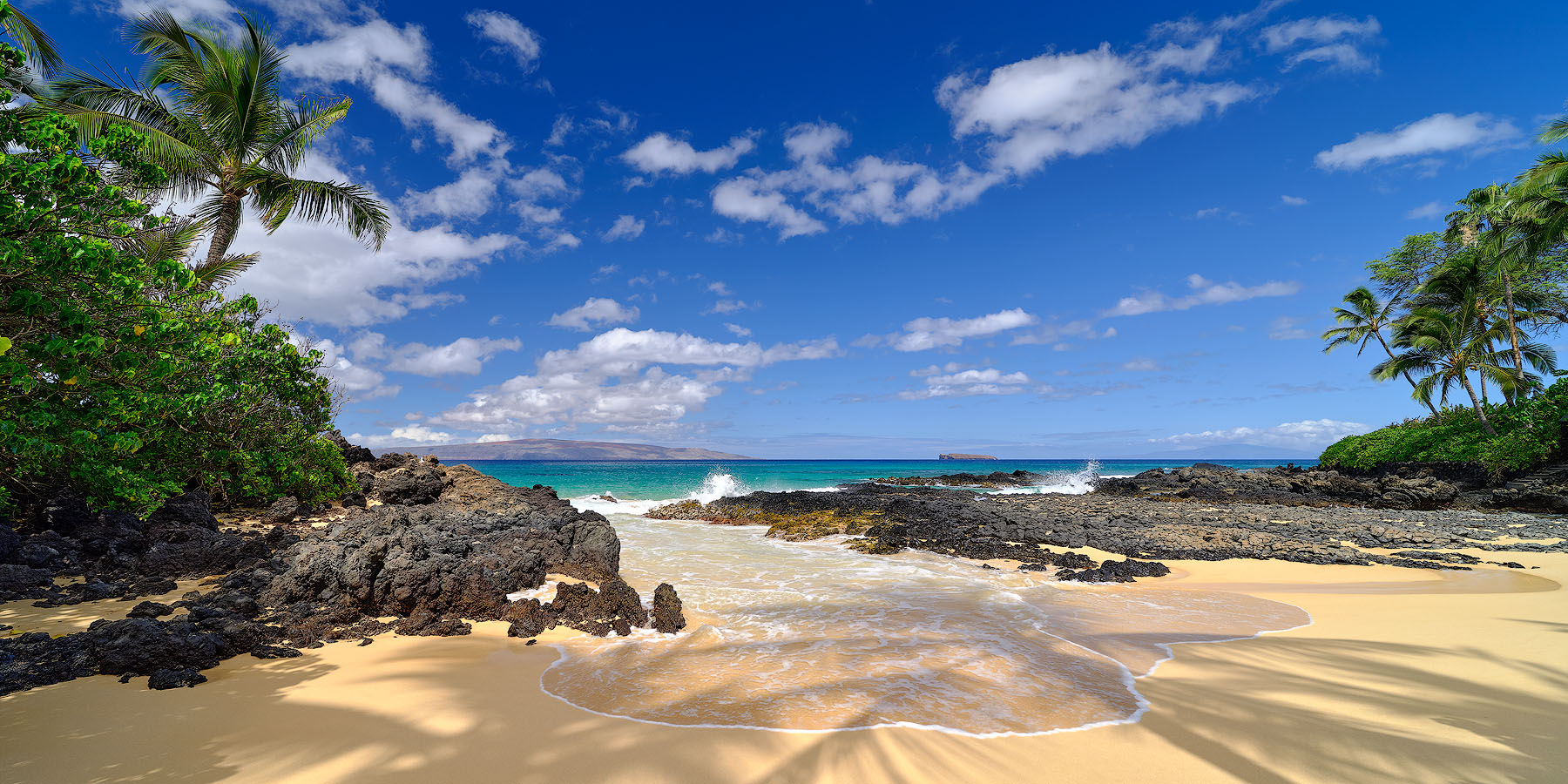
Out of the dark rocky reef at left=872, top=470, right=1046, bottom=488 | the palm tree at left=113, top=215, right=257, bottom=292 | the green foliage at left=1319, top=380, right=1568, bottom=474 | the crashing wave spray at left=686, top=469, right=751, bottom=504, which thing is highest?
the palm tree at left=113, top=215, right=257, bottom=292

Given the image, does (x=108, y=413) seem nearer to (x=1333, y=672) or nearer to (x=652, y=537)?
(x=652, y=537)

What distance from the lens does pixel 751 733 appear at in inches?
148

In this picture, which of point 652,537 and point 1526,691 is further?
point 652,537

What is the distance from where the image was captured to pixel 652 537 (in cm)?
1495

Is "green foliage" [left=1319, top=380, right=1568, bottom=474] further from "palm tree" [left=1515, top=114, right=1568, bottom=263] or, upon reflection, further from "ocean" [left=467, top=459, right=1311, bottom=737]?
"ocean" [left=467, top=459, right=1311, bottom=737]

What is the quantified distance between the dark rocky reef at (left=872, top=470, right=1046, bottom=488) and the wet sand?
3411 cm

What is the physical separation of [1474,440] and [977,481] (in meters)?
24.6

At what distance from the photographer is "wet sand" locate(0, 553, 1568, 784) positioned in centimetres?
327

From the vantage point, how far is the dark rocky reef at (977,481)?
40781 millimetres

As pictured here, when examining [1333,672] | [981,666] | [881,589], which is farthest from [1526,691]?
[881,589]

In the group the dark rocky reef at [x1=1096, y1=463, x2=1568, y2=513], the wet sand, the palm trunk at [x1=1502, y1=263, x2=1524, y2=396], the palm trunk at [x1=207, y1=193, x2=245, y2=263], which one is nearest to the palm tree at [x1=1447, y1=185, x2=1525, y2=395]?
the palm trunk at [x1=1502, y1=263, x2=1524, y2=396]

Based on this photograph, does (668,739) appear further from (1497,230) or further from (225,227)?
(1497,230)

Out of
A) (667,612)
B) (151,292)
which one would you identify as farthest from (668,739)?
(151,292)

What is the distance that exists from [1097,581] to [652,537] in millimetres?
10128
